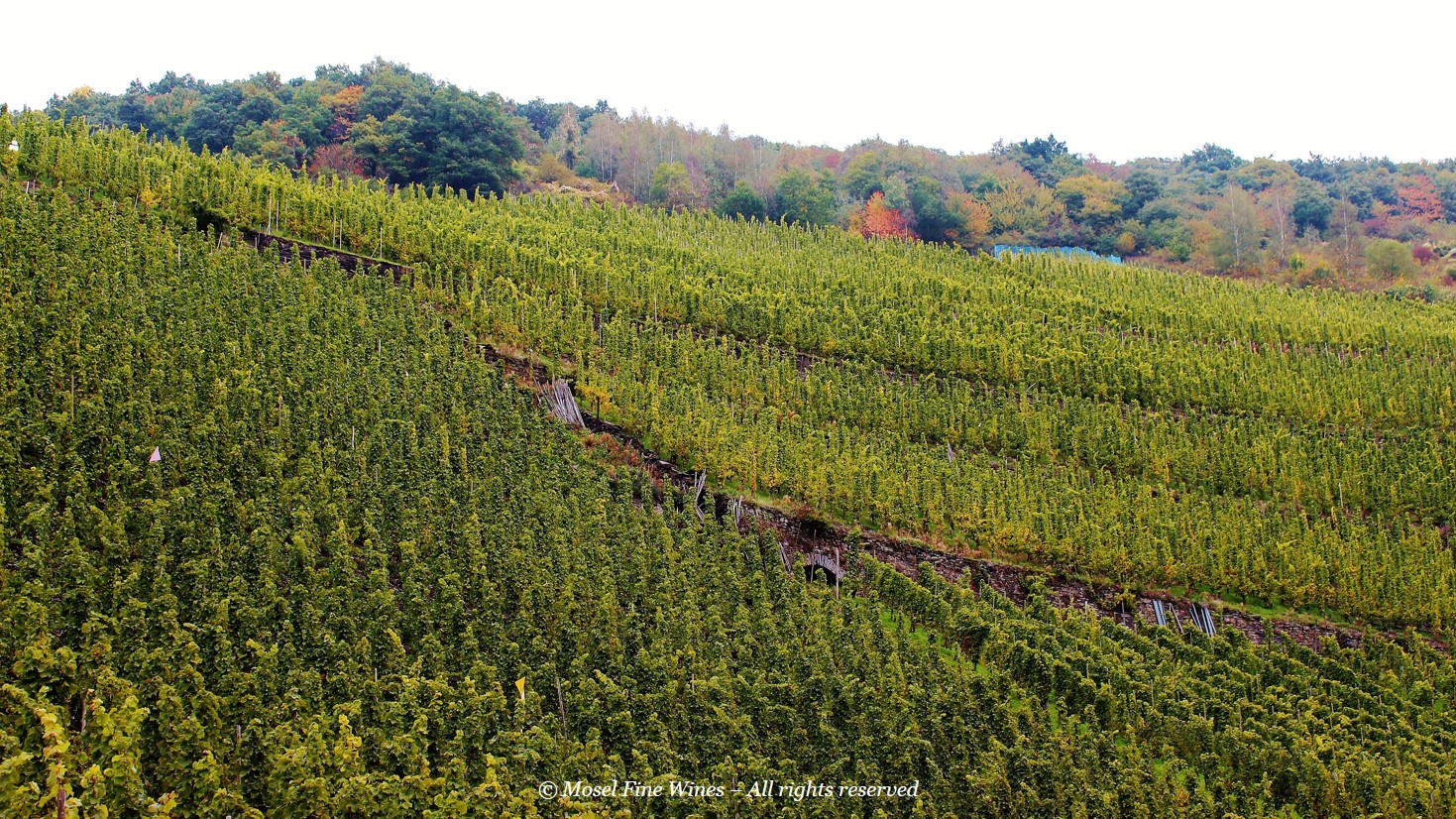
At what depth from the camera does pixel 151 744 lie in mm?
9695

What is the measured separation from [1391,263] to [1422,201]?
2612 centimetres

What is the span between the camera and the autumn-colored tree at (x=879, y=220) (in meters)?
48.2

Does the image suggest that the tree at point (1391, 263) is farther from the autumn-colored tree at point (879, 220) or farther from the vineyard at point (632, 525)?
the autumn-colored tree at point (879, 220)

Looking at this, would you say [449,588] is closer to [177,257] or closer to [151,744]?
[151,744]

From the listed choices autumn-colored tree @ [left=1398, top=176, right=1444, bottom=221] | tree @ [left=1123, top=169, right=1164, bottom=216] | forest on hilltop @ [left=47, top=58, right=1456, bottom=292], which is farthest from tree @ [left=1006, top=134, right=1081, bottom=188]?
autumn-colored tree @ [left=1398, top=176, right=1444, bottom=221]

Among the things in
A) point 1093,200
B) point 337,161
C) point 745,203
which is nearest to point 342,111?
point 337,161

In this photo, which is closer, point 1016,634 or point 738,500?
point 1016,634

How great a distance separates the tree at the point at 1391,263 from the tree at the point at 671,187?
1026 inches

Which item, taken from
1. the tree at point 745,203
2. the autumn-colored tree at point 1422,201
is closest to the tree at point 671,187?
the tree at point 745,203

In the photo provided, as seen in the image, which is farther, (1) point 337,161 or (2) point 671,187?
(2) point 671,187

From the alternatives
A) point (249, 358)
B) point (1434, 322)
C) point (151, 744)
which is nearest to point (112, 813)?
point (151, 744)

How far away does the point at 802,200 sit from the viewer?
45.7 metres

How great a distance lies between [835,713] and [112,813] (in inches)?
285

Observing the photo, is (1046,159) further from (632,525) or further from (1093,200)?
(632,525)
